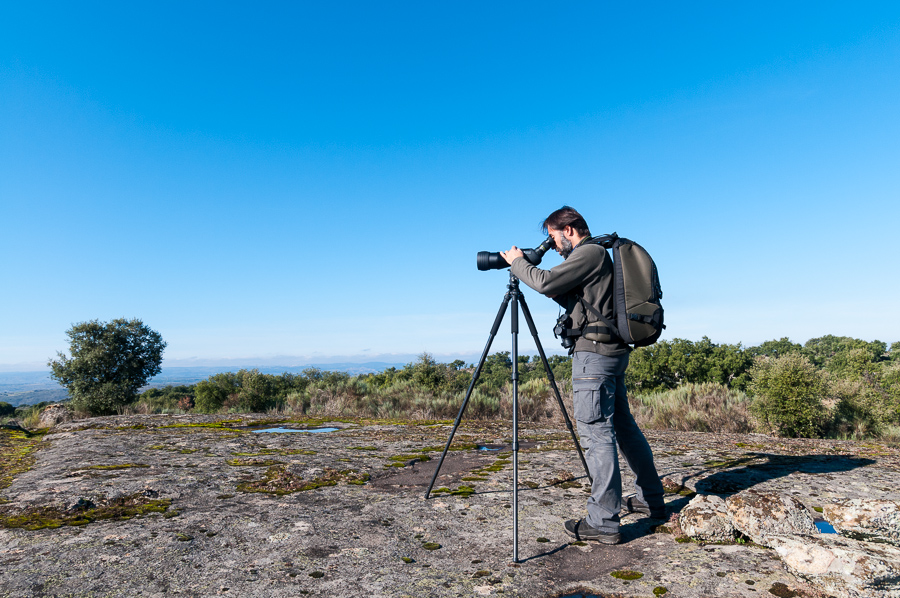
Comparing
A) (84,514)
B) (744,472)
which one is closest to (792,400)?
(744,472)

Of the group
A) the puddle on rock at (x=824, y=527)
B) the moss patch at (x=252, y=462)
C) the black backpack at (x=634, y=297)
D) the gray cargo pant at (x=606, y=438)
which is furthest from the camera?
the moss patch at (x=252, y=462)

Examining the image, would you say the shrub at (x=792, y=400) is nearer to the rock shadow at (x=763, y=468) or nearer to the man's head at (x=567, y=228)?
the rock shadow at (x=763, y=468)

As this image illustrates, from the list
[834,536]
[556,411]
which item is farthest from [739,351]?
[834,536]

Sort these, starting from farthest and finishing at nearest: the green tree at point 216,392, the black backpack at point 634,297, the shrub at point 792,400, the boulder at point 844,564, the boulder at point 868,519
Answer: the green tree at point 216,392, the shrub at point 792,400, the black backpack at point 634,297, the boulder at point 868,519, the boulder at point 844,564

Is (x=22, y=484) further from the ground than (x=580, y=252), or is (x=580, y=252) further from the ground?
(x=580, y=252)

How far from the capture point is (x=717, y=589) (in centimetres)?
228

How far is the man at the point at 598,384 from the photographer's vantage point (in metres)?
3.23

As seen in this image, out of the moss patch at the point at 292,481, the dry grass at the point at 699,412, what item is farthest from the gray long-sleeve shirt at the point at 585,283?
the dry grass at the point at 699,412

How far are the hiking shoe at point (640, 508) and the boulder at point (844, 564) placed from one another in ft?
2.97

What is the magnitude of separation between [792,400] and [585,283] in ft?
21.1

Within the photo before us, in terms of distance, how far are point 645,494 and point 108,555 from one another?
3590 mm

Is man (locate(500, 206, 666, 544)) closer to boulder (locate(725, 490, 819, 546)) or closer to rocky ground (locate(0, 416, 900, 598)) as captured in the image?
rocky ground (locate(0, 416, 900, 598))

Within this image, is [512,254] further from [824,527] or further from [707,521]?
[824,527]

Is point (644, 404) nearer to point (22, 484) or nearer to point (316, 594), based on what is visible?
point (316, 594)
